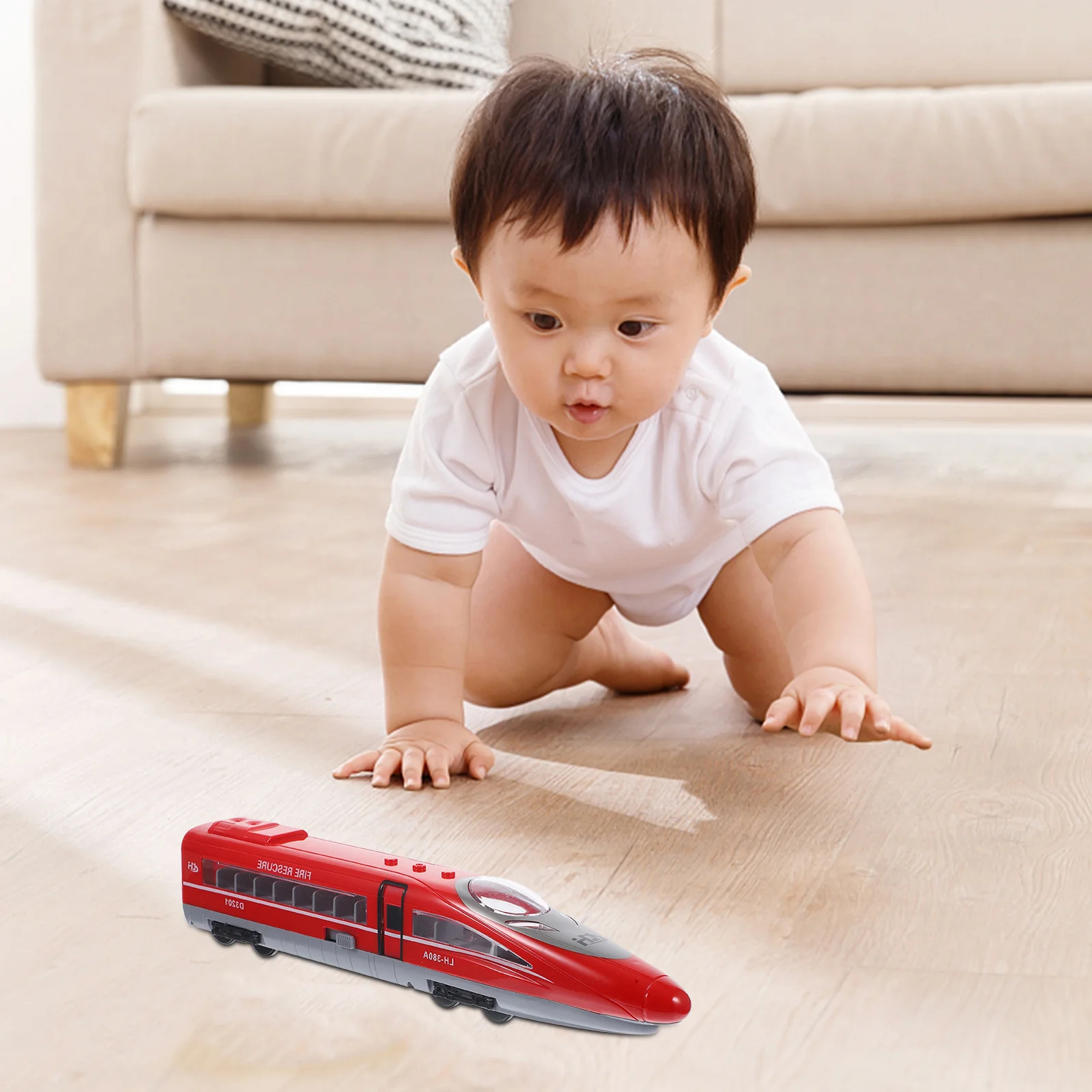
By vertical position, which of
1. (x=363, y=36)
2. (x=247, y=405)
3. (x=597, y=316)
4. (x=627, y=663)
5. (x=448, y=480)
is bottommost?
(x=247, y=405)

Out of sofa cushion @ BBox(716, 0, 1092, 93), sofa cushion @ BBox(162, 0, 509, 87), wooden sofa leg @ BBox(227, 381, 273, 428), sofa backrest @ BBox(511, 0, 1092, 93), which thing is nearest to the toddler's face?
sofa cushion @ BBox(162, 0, 509, 87)

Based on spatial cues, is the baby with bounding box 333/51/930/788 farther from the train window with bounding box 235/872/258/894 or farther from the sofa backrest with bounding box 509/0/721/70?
the sofa backrest with bounding box 509/0/721/70

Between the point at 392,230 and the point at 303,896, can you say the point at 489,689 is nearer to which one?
the point at 303,896

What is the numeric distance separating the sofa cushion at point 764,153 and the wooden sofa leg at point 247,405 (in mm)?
743

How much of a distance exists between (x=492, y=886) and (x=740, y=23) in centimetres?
201

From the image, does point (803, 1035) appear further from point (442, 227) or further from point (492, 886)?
point (442, 227)

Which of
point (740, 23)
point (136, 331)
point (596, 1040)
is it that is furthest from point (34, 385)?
point (596, 1040)

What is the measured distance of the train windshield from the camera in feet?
1.73

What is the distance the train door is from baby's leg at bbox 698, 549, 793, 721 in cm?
42

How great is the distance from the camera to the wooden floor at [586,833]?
1.62 feet

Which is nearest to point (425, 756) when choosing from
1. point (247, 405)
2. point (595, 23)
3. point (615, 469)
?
point (615, 469)

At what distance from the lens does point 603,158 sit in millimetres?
721

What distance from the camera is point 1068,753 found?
0.83m

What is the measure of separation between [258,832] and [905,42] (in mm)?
1953
